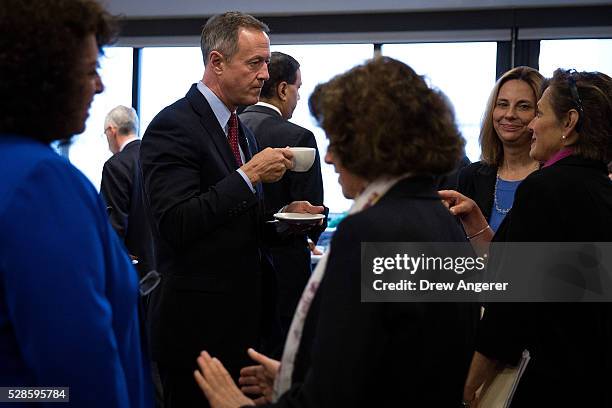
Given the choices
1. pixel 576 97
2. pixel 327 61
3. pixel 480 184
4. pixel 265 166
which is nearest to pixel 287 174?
pixel 480 184

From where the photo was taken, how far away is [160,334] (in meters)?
1.94

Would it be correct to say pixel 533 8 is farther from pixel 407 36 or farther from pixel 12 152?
pixel 12 152

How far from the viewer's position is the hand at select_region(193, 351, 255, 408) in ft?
4.08

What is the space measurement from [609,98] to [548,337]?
1.89 ft

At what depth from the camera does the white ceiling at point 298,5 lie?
541cm

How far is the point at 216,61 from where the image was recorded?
2.13 metres

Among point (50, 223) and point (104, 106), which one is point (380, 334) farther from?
point (104, 106)

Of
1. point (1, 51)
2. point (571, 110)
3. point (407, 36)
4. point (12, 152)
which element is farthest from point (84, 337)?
point (407, 36)

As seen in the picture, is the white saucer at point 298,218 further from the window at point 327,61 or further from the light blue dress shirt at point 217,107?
the window at point 327,61

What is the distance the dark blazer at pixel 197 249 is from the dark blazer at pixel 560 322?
67 centimetres

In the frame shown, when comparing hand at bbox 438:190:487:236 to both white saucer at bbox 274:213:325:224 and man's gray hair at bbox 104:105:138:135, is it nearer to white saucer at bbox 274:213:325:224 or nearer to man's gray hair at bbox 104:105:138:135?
white saucer at bbox 274:213:325:224

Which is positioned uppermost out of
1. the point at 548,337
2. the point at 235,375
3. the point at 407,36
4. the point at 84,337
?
the point at 407,36

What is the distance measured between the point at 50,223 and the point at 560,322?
112 centimetres

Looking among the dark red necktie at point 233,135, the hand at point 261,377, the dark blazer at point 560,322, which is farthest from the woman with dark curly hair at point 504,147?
the hand at point 261,377
